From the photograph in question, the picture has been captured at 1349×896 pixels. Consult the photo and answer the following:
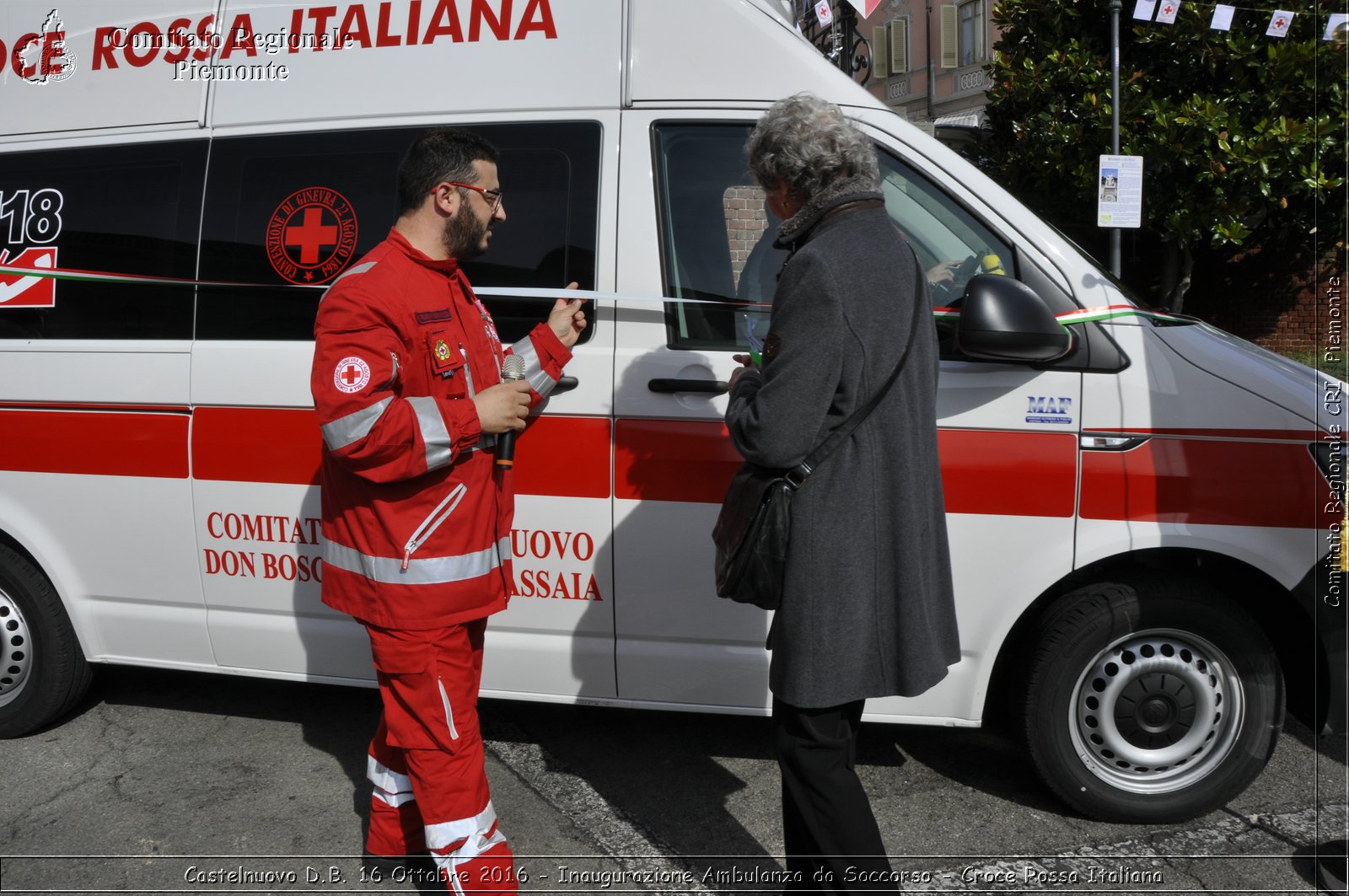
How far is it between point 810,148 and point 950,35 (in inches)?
917

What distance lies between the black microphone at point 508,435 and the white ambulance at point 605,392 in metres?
0.35

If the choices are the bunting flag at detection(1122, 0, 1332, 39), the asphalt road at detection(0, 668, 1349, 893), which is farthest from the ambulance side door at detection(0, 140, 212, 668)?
the bunting flag at detection(1122, 0, 1332, 39)

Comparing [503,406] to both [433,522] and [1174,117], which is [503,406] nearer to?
[433,522]

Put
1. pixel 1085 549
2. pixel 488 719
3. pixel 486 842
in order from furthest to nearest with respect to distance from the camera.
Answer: pixel 488 719, pixel 1085 549, pixel 486 842

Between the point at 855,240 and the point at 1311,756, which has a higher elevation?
the point at 855,240

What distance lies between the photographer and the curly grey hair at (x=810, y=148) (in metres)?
2.12

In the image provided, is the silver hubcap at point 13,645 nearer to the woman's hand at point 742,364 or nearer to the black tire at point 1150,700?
the woman's hand at point 742,364

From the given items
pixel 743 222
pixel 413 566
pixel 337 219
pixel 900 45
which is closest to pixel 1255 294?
pixel 900 45

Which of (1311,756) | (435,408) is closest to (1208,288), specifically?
(1311,756)

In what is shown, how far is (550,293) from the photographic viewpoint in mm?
3082

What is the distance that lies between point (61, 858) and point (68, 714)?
1.11 meters

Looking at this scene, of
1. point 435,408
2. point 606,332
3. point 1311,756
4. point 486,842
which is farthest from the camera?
point 1311,756

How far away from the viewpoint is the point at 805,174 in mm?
2143

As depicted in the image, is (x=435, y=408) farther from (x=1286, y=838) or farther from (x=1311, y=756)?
(x=1311, y=756)
